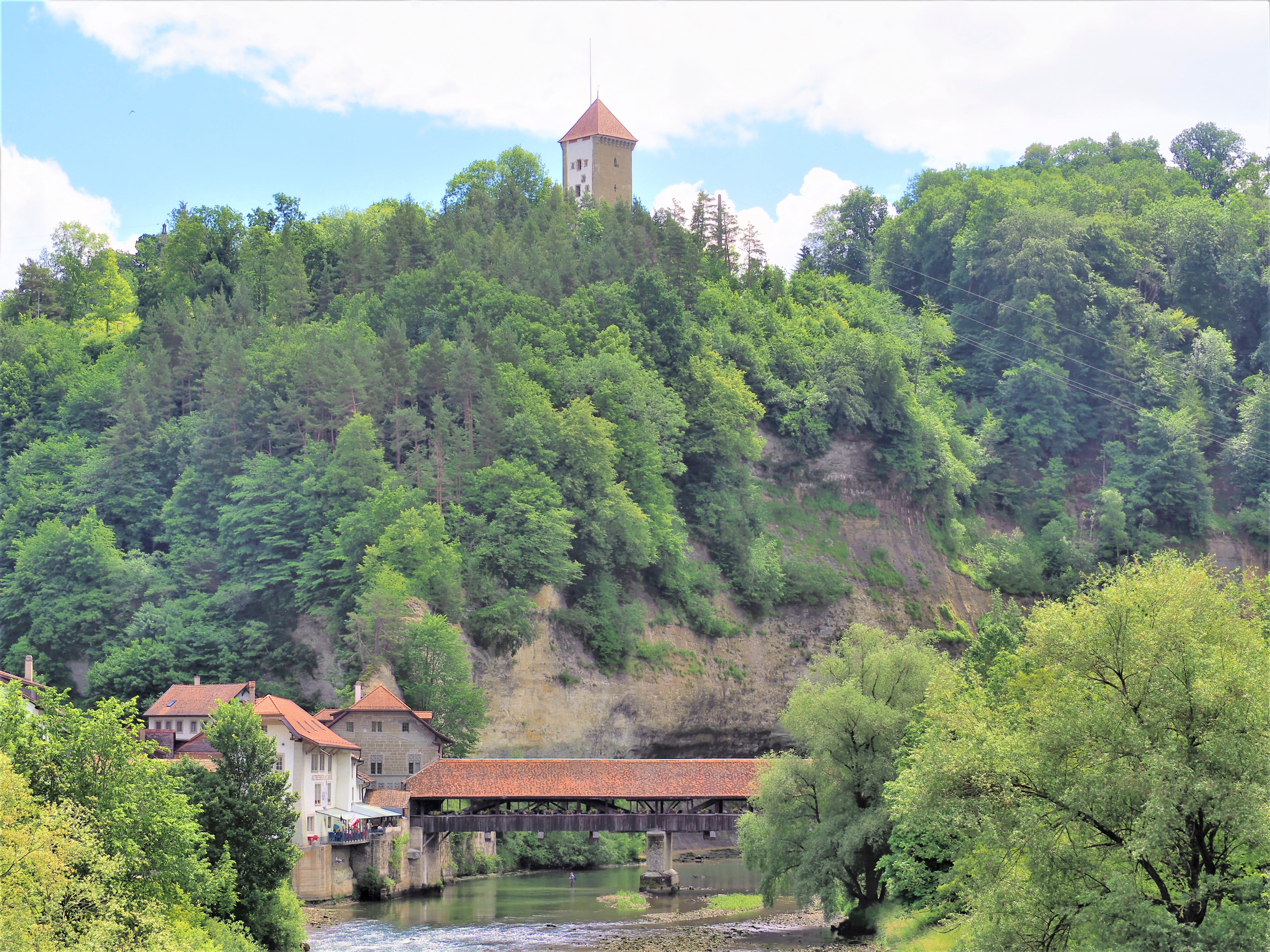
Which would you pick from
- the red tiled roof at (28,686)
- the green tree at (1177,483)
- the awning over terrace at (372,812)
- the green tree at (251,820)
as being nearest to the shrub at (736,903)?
the awning over terrace at (372,812)

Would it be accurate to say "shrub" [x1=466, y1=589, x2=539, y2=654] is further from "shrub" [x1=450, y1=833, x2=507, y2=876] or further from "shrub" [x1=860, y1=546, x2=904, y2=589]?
"shrub" [x1=860, y1=546, x2=904, y2=589]

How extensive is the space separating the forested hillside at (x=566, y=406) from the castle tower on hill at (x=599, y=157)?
3.62m

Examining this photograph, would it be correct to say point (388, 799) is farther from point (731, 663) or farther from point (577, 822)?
point (731, 663)

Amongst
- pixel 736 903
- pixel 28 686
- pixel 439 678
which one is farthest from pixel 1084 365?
pixel 28 686

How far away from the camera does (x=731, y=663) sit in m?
Result: 93.2

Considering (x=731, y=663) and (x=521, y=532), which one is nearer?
(x=521, y=532)

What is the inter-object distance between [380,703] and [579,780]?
11124mm

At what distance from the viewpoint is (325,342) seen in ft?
309

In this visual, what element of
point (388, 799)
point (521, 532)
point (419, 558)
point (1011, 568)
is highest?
point (521, 532)

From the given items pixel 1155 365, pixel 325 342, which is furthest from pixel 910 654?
pixel 1155 365

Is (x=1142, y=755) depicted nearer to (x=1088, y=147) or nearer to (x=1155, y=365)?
(x=1155, y=365)

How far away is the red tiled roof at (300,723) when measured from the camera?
208 feet

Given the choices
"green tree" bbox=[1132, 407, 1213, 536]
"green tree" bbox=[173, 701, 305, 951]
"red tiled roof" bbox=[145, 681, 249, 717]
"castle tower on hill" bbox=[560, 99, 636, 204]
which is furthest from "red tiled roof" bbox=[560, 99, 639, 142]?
"green tree" bbox=[173, 701, 305, 951]

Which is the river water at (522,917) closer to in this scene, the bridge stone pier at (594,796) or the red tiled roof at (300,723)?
the bridge stone pier at (594,796)
